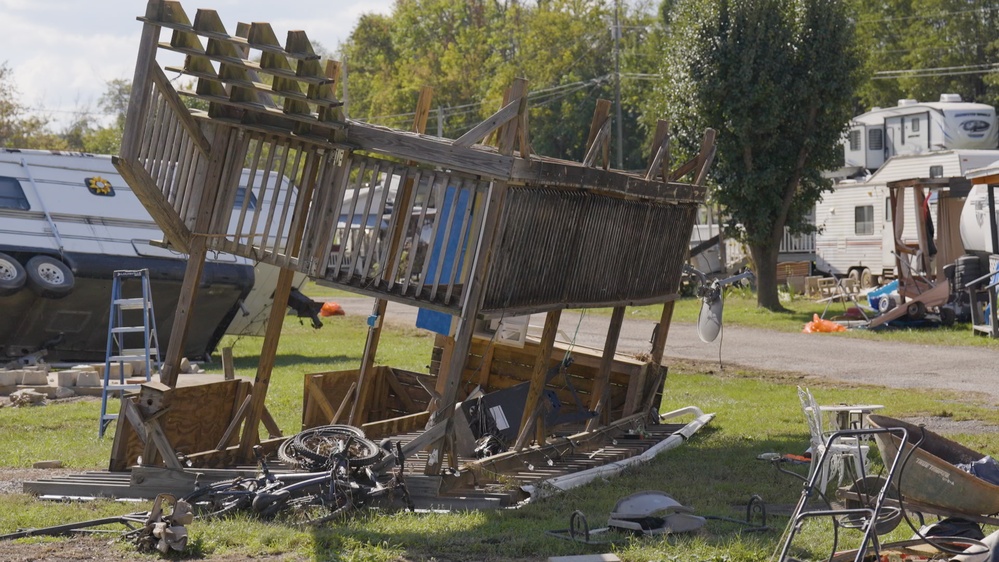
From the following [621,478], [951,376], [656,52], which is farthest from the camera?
[656,52]

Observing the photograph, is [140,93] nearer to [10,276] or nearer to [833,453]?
[833,453]

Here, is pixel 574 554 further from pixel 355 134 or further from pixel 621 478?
pixel 355 134

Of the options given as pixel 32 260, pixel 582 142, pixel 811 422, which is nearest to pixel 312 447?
pixel 811 422

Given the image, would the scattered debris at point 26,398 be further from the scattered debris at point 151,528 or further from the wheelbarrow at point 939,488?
the wheelbarrow at point 939,488

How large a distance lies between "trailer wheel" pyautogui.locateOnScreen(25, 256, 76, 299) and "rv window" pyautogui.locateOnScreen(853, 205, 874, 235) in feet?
74.5

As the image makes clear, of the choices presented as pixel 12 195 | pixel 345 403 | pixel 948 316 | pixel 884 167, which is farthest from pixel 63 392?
pixel 884 167

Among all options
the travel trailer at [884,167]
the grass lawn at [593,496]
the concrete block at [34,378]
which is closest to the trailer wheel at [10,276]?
the concrete block at [34,378]

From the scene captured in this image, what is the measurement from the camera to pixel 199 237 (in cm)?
896

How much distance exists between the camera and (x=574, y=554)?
268 inches

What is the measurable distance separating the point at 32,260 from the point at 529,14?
50987 millimetres

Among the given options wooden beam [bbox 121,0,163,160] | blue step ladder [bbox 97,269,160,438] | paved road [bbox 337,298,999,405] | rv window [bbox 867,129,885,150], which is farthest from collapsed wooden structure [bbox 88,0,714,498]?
rv window [bbox 867,129,885,150]

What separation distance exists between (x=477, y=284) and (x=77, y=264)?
448 inches

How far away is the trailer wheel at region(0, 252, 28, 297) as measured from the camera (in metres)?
16.7

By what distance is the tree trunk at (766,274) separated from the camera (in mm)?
26869
